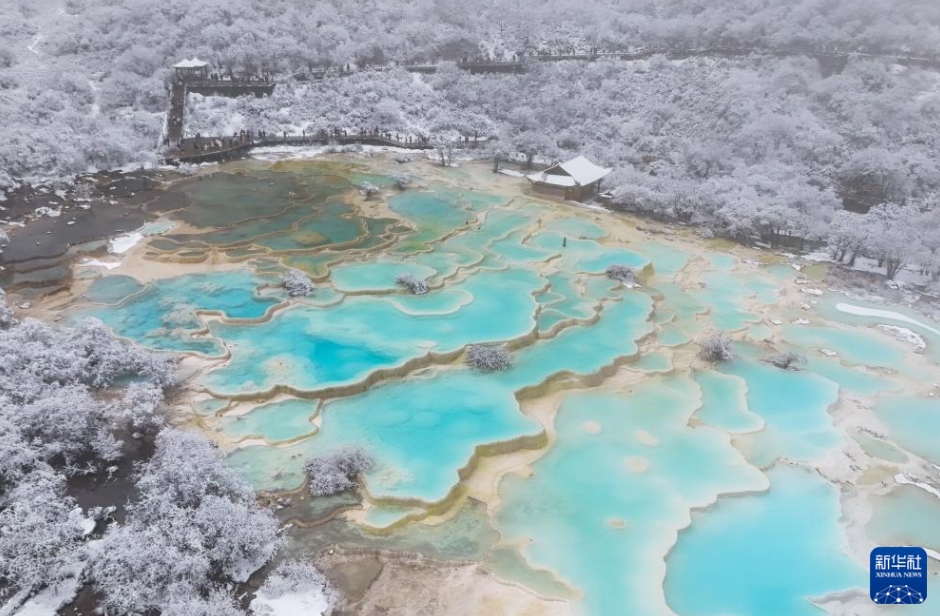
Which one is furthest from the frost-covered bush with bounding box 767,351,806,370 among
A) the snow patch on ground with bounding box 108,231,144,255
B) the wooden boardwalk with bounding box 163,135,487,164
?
the wooden boardwalk with bounding box 163,135,487,164

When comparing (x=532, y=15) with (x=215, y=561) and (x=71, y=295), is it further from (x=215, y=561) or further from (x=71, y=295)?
(x=215, y=561)

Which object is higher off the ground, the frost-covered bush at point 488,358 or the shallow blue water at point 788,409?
the frost-covered bush at point 488,358

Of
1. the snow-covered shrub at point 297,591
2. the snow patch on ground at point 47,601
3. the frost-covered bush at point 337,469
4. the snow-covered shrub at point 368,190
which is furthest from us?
the snow-covered shrub at point 368,190

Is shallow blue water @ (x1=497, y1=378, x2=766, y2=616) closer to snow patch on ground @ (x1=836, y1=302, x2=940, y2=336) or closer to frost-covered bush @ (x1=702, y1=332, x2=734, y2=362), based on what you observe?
frost-covered bush @ (x1=702, y1=332, x2=734, y2=362)

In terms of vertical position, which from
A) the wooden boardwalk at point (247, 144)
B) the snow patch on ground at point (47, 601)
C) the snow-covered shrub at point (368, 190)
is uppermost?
the wooden boardwalk at point (247, 144)

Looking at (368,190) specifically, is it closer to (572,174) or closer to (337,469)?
(572,174)

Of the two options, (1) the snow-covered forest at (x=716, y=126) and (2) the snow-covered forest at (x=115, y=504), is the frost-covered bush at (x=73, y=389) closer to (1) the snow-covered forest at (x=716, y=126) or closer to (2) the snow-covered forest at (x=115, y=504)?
(2) the snow-covered forest at (x=115, y=504)

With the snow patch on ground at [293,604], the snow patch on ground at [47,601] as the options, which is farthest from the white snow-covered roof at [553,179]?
the snow patch on ground at [47,601]
